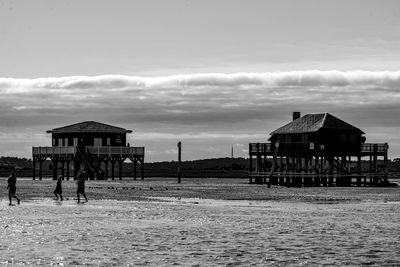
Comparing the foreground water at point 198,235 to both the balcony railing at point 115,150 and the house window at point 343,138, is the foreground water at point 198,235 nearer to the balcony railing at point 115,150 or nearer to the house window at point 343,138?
the house window at point 343,138

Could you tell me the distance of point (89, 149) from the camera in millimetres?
106688

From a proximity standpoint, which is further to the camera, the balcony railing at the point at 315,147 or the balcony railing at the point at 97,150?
the balcony railing at the point at 97,150

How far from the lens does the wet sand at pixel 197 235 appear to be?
76.5ft

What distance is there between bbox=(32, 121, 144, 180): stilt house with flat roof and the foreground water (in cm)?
6277

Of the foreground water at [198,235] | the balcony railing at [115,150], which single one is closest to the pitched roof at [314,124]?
the balcony railing at [115,150]

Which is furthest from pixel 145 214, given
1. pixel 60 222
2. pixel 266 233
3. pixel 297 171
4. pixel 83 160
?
pixel 83 160

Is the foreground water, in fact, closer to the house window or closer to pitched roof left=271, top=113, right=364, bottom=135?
pitched roof left=271, top=113, right=364, bottom=135

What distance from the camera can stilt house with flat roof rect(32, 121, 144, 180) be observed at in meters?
106

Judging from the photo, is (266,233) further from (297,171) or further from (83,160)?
(83,160)

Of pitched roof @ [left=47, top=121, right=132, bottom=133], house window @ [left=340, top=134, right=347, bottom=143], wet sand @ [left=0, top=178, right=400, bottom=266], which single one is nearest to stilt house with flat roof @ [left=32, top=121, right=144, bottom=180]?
pitched roof @ [left=47, top=121, right=132, bottom=133]

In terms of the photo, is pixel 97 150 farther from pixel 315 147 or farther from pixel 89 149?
pixel 315 147

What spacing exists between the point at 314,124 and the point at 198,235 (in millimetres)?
60650

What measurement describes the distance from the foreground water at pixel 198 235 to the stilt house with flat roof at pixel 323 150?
41699 mm

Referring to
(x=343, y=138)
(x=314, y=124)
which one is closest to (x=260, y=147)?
(x=314, y=124)
